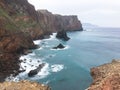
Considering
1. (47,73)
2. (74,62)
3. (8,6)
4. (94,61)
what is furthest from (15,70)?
(8,6)

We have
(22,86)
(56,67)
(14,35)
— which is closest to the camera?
(22,86)

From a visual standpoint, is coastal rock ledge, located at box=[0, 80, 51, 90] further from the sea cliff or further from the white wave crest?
the white wave crest

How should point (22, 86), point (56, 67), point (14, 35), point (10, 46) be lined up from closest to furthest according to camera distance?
1. point (22, 86)
2. point (56, 67)
3. point (10, 46)
4. point (14, 35)

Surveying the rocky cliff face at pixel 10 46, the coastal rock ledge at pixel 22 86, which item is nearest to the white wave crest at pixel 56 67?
the rocky cliff face at pixel 10 46

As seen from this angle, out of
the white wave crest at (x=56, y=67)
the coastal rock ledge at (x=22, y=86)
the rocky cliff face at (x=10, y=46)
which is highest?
the coastal rock ledge at (x=22, y=86)

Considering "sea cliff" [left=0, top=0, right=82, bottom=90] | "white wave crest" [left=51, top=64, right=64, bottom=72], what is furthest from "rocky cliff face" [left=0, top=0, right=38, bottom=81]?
"white wave crest" [left=51, top=64, right=64, bottom=72]

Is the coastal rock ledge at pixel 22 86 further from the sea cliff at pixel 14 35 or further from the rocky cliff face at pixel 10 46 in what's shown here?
the rocky cliff face at pixel 10 46

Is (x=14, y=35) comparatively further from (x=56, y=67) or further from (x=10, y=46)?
(x=56, y=67)

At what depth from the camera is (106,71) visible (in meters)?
24.8

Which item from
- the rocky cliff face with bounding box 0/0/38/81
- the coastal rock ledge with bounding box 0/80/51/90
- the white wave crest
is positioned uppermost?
the coastal rock ledge with bounding box 0/80/51/90

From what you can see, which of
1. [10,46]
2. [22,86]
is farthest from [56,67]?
[22,86]

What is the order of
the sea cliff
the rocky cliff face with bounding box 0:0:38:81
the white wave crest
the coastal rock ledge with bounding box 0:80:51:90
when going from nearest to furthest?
the coastal rock ledge with bounding box 0:80:51:90 → the rocky cliff face with bounding box 0:0:38:81 → the sea cliff → the white wave crest

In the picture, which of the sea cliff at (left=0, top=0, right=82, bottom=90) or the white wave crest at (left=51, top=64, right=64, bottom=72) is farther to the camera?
the white wave crest at (left=51, top=64, right=64, bottom=72)

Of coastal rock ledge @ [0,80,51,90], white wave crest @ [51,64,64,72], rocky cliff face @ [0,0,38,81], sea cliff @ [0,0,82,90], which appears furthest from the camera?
white wave crest @ [51,64,64,72]
